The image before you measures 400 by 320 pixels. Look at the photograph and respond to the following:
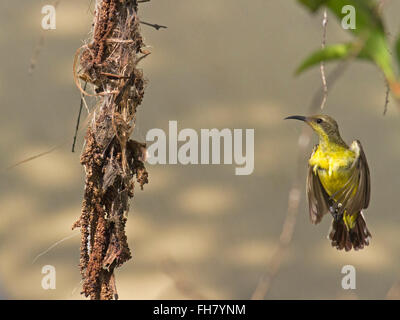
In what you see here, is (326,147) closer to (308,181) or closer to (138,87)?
(308,181)

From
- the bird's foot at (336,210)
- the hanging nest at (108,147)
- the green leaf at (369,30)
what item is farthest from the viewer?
the bird's foot at (336,210)

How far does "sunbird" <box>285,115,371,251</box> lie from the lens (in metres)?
1.09

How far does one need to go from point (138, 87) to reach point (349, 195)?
44 cm

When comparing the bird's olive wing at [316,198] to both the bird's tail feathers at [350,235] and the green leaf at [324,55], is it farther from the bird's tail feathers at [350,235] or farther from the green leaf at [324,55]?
the green leaf at [324,55]

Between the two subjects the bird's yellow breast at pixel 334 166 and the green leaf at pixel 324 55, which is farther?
the bird's yellow breast at pixel 334 166

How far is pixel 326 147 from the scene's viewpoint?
1.12 meters

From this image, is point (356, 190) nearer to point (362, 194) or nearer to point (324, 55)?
point (362, 194)

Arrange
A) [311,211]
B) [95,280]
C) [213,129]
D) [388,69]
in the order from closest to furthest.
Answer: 1. [388,69]
2. [95,280]
3. [311,211]
4. [213,129]

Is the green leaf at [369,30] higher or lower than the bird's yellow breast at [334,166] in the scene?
lower

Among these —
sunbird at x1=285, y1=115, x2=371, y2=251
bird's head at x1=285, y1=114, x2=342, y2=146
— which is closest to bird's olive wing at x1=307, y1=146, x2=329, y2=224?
sunbird at x1=285, y1=115, x2=371, y2=251

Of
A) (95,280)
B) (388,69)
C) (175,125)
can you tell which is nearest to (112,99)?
(95,280)

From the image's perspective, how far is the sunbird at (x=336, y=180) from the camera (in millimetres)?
1093

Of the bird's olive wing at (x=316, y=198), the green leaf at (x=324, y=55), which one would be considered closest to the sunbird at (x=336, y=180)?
the bird's olive wing at (x=316, y=198)

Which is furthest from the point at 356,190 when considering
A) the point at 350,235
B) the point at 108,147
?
the point at 108,147
